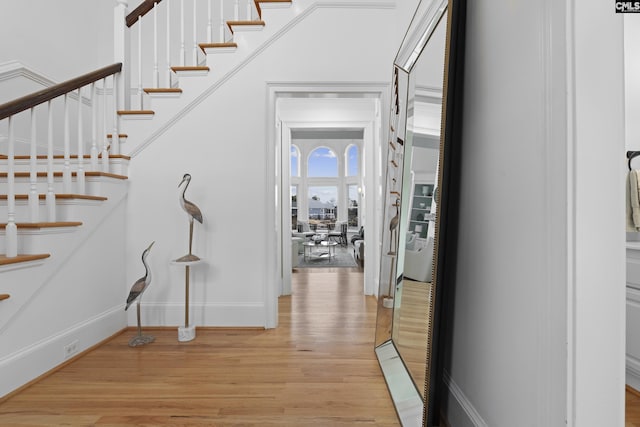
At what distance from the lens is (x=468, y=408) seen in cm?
147

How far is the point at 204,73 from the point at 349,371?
8.99 ft

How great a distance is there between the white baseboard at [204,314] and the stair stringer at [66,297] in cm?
18

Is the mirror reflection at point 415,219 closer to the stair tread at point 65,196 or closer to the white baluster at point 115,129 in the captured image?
the stair tread at point 65,196

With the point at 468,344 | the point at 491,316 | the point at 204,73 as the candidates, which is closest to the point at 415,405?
the point at 468,344

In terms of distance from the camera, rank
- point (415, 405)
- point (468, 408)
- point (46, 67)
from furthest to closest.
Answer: point (46, 67)
point (415, 405)
point (468, 408)

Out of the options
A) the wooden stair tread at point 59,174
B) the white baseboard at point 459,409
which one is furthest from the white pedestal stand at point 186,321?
the white baseboard at point 459,409

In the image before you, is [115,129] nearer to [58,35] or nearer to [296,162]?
[58,35]

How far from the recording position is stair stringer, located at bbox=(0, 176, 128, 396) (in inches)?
77.7

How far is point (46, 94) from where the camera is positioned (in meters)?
2.30

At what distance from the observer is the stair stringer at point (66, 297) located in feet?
6.48

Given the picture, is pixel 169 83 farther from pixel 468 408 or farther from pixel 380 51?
pixel 468 408

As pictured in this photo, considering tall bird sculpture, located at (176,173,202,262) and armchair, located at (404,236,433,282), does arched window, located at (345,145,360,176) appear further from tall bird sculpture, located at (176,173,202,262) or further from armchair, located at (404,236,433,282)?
armchair, located at (404,236,433,282)

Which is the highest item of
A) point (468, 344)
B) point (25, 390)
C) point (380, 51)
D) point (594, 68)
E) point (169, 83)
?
point (380, 51)

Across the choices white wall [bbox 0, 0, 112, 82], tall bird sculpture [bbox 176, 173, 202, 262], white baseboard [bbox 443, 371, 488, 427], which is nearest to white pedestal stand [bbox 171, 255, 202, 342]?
tall bird sculpture [bbox 176, 173, 202, 262]
